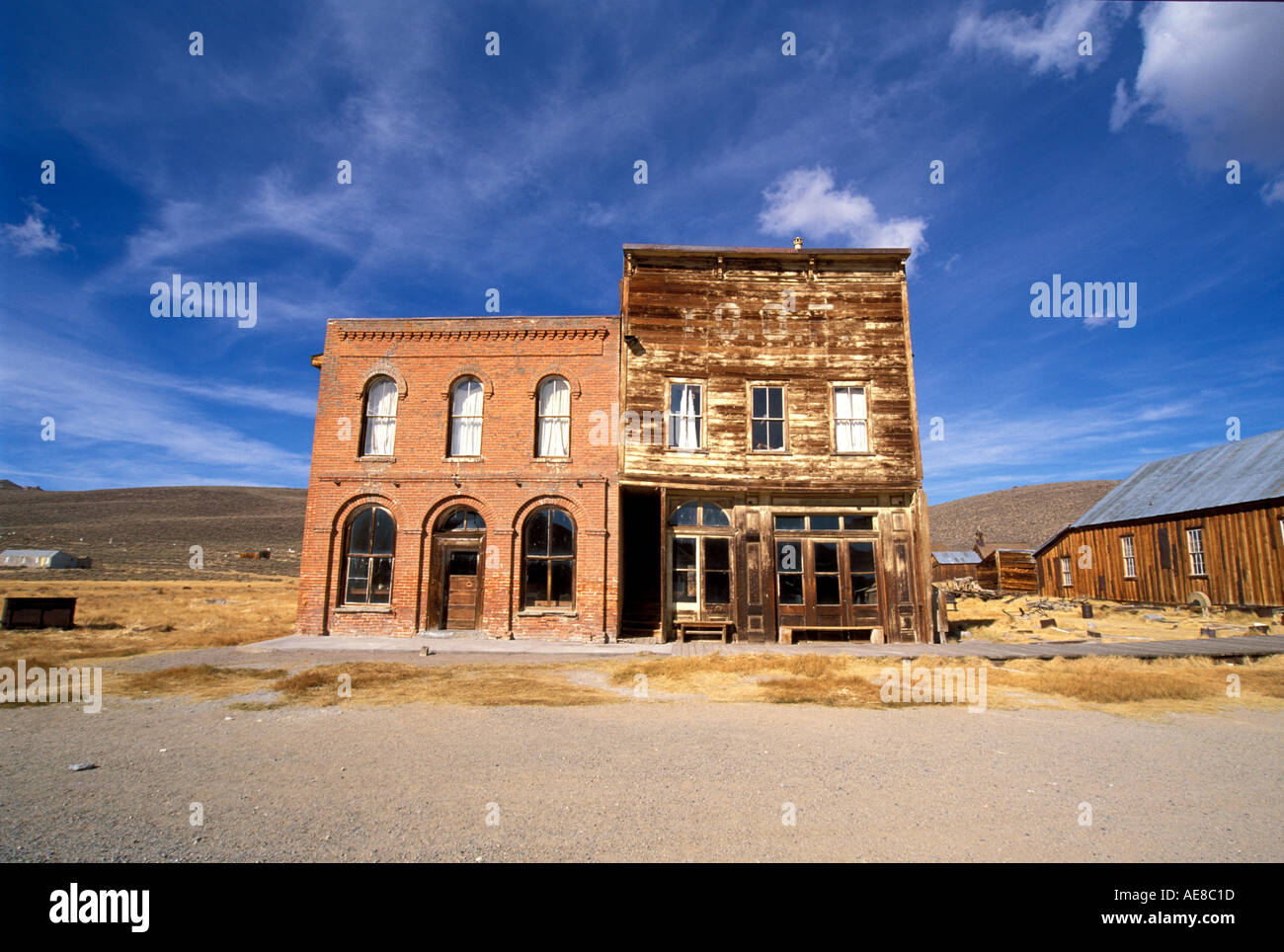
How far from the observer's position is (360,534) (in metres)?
16.1

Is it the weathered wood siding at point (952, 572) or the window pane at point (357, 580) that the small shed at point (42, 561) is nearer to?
the window pane at point (357, 580)

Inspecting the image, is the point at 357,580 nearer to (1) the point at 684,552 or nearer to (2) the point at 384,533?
Result: (2) the point at 384,533

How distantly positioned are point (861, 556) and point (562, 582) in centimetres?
756

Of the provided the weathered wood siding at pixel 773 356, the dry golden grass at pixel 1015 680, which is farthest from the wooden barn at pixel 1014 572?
the dry golden grass at pixel 1015 680

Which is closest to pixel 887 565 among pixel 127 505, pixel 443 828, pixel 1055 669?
pixel 1055 669

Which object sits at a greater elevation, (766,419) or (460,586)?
(766,419)

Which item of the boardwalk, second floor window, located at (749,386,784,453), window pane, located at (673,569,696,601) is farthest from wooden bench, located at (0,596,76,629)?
second floor window, located at (749,386,784,453)

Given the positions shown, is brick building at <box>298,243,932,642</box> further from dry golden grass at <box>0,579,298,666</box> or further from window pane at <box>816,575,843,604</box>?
dry golden grass at <box>0,579,298,666</box>

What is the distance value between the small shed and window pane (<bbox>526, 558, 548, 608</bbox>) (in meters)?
51.4

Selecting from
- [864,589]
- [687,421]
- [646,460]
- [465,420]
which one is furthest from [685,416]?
[864,589]

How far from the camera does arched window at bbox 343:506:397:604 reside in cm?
1598

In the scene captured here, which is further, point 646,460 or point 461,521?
point 461,521

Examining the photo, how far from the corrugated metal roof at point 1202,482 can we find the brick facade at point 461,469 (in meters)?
21.8

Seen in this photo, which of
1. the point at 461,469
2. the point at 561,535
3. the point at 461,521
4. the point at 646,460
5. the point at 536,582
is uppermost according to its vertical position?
the point at 646,460
